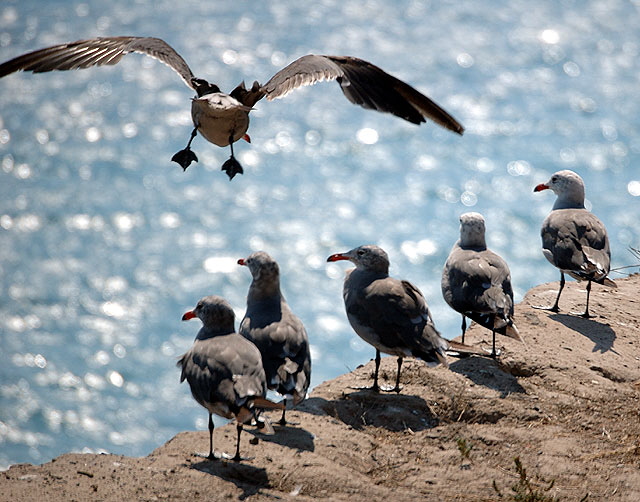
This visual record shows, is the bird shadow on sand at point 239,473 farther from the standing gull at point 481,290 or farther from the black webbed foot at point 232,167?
the black webbed foot at point 232,167

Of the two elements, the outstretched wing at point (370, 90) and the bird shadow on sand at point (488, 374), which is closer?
the outstretched wing at point (370, 90)

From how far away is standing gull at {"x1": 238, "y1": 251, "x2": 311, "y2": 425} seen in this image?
6730mm

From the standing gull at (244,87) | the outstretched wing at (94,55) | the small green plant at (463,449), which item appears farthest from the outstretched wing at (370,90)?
the small green plant at (463,449)

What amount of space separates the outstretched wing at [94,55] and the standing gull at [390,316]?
2.19m

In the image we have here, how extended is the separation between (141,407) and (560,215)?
13.5 m

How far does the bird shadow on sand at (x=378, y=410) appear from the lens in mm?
7259

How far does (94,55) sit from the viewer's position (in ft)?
27.0

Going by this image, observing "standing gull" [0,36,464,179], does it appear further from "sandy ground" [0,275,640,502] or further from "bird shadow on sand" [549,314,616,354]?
"bird shadow on sand" [549,314,616,354]

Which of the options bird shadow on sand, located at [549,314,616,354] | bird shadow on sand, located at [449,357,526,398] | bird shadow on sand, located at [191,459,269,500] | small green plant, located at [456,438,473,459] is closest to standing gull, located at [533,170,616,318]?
bird shadow on sand, located at [549,314,616,354]

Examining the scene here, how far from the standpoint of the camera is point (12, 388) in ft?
73.0

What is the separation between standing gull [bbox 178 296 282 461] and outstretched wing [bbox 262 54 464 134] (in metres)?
2.11

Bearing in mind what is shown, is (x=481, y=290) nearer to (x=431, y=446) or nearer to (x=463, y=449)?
(x=431, y=446)

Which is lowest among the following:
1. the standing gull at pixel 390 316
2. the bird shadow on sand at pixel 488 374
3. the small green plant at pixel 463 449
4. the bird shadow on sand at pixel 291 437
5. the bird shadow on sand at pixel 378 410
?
the small green plant at pixel 463 449

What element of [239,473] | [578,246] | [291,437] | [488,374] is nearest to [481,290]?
[488,374]
